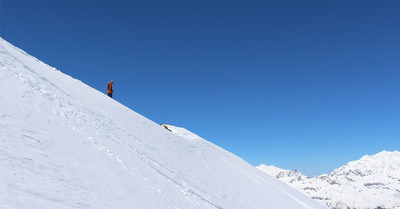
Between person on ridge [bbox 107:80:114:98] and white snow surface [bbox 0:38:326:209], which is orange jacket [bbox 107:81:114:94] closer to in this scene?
person on ridge [bbox 107:80:114:98]

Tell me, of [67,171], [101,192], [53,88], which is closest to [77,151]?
[67,171]

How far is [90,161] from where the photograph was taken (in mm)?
11242

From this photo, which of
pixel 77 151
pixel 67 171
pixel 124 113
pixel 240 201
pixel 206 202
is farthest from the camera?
pixel 124 113

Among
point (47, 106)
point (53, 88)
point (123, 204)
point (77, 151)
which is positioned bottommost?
point (123, 204)

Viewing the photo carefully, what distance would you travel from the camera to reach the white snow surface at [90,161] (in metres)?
8.24

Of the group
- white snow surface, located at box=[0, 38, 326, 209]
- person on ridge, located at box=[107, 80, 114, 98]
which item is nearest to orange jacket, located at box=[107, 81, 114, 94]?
person on ridge, located at box=[107, 80, 114, 98]

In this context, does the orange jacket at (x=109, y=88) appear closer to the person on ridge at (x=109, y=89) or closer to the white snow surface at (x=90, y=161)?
the person on ridge at (x=109, y=89)

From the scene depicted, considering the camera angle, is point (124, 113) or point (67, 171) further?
point (124, 113)

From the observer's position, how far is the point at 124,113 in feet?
76.6

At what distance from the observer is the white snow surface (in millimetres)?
8242

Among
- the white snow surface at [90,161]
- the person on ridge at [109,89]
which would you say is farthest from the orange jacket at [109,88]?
the white snow surface at [90,161]

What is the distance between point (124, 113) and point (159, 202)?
1290 centimetres

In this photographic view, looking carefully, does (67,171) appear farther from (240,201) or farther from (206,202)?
(240,201)

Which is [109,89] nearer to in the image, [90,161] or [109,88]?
[109,88]
